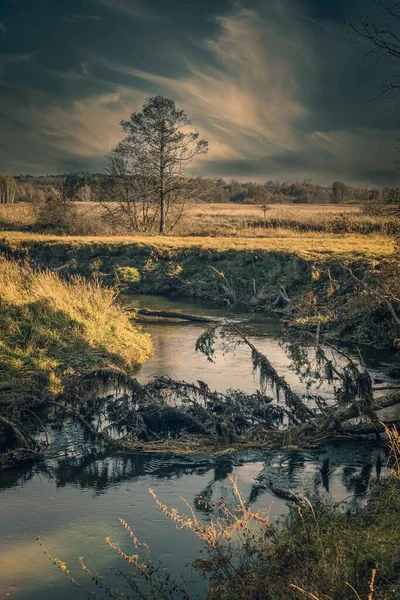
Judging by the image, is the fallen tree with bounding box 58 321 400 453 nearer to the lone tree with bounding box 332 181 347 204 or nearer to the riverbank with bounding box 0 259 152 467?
the riverbank with bounding box 0 259 152 467

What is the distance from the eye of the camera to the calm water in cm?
829

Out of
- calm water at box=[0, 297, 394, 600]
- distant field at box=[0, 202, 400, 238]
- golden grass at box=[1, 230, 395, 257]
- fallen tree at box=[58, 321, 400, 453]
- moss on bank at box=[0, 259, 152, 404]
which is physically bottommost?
calm water at box=[0, 297, 394, 600]

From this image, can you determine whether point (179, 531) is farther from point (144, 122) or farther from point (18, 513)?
point (144, 122)

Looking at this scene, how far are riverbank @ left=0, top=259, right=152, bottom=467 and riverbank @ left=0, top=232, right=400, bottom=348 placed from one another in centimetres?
780

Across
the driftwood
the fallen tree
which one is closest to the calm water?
the fallen tree

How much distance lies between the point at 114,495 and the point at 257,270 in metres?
23.9

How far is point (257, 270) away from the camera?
110 ft

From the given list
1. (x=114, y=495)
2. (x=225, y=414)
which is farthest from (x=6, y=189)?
(x=114, y=495)

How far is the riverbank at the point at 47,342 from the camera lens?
13.3m

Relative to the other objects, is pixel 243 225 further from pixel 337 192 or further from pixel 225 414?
pixel 337 192

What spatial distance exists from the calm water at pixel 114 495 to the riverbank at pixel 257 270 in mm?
10239

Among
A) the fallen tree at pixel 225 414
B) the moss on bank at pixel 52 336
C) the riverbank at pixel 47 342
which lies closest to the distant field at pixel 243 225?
the riverbank at pixel 47 342

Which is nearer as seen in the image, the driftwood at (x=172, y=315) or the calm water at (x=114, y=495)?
the calm water at (x=114, y=495)

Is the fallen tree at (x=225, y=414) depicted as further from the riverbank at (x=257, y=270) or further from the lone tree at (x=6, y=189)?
the lone tree at (x=6, y=189)
